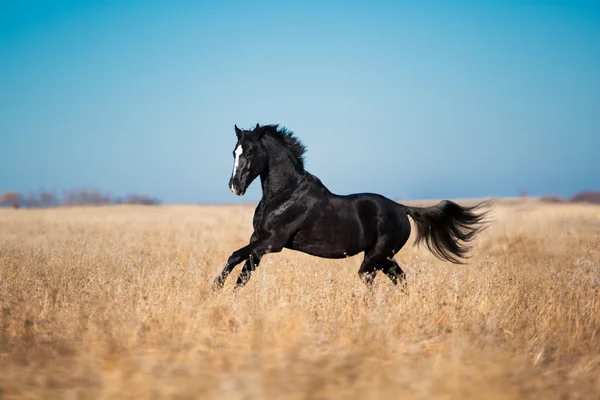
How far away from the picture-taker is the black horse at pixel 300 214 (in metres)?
7.19

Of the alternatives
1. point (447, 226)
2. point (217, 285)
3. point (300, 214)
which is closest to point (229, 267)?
point (217, 285)

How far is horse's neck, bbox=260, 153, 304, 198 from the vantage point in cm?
745

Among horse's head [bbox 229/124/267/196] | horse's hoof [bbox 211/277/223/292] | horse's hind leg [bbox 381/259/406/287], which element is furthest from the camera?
horse's hind leg [bbox 381/259/406/287]

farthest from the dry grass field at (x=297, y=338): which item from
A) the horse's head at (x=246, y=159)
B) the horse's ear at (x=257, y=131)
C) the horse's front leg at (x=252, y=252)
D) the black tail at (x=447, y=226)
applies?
the horse's ear at (x=257, y=131)

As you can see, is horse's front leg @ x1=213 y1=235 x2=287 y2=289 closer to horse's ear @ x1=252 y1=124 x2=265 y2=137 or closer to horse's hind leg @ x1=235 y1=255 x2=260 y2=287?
horse's hind leg @ x1=235 y1=255 x2=260 y2=287

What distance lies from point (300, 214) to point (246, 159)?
102 centimetres

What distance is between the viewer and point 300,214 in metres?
7.42

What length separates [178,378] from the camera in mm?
4051

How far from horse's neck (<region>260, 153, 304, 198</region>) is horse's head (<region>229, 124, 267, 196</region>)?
0.13 meters

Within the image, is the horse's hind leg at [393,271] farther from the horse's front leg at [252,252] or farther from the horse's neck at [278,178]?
the horse's neck at [278,178]

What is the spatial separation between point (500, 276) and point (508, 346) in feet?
8.10

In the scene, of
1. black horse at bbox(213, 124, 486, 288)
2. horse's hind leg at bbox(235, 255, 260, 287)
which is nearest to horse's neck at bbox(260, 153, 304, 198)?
black horse at bbox(213, 124, 486, 288)

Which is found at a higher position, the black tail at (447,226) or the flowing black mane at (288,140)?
the flowing black mane at (288,140)

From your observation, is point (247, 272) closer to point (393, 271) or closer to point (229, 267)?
point (229, 267)
